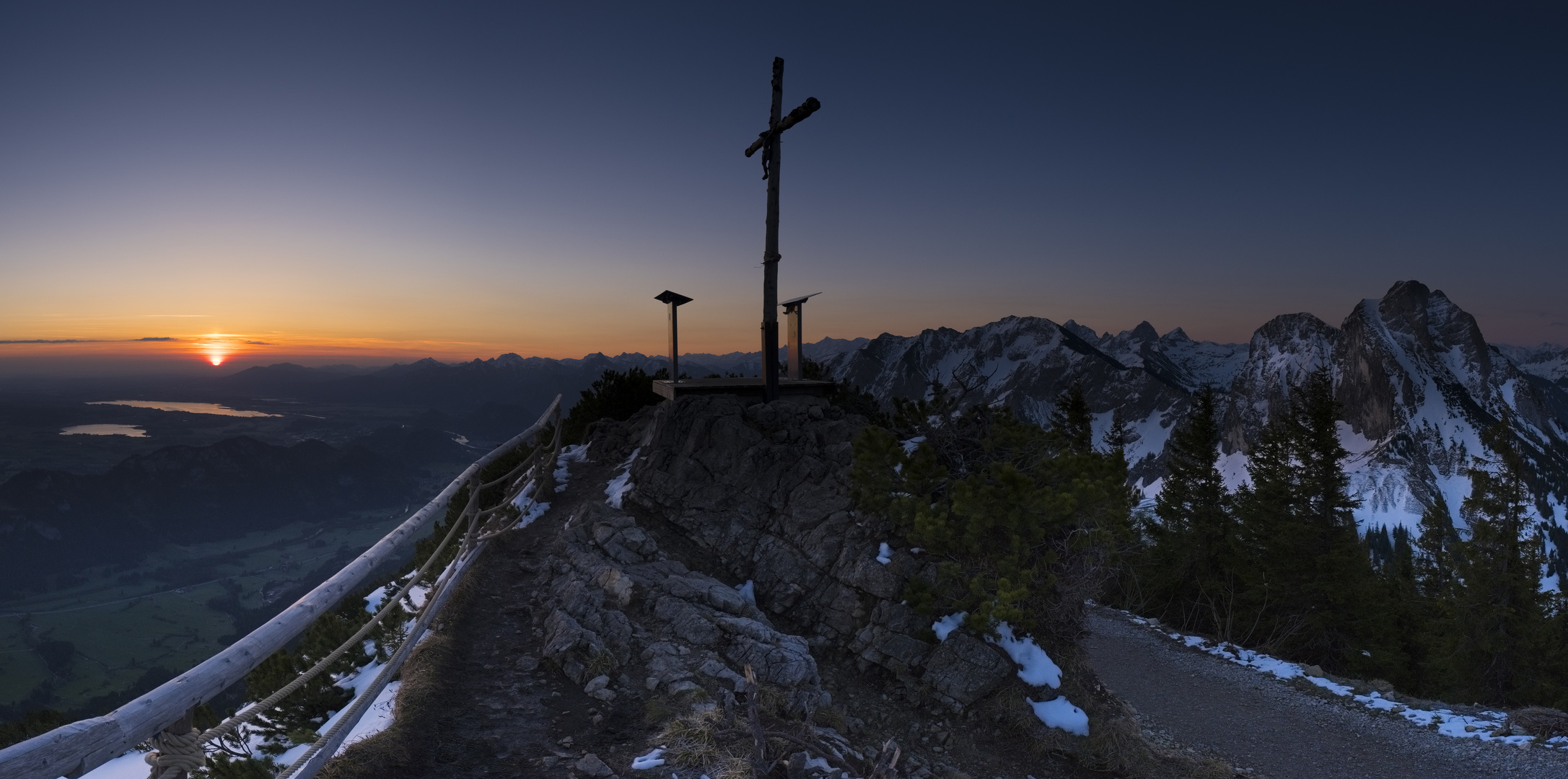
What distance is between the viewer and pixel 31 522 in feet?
447

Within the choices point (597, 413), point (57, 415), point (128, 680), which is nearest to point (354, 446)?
point (57, 415)

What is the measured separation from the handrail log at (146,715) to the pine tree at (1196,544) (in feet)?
117

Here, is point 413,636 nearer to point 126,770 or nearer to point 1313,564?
point 126,770

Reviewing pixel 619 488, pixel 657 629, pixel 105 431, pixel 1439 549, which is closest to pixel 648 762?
pixel 657 629

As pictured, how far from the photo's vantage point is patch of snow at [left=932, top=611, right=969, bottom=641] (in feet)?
34.3

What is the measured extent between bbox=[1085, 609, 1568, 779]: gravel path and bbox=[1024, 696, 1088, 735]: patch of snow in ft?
7.46

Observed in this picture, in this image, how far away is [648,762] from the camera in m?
5.38

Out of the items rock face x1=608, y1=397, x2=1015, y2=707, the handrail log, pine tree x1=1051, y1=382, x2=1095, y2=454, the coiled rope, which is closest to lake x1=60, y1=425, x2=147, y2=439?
pine tree x1=1051, y1=382, x2=1095, y2=454

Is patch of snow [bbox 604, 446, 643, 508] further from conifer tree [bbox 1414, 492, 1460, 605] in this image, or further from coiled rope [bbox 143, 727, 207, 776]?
conifer tree [bbox 1414, 492, 1460, 605]

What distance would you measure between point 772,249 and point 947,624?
31.0 ft

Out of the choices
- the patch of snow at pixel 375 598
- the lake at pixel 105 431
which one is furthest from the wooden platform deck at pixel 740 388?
the lake at pixel 105 431

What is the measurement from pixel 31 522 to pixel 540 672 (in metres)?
202

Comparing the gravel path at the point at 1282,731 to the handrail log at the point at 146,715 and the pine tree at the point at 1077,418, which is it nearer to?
the handrail log at the point at 146,715

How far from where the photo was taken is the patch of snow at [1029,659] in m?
10.4
